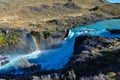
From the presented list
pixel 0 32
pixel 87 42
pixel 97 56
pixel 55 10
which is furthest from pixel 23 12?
pixel 97 56

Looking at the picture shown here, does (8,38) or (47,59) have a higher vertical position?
(8,38)

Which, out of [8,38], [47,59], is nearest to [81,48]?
[47,59]

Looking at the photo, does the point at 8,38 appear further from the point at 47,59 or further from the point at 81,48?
the point at 81,48

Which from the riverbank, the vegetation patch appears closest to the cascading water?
the riverbank

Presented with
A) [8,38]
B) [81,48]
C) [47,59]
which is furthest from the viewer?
[8,38]

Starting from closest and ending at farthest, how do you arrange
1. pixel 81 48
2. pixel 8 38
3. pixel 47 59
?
pixel 81 48 → pixel 47 59 → pixel 8 38

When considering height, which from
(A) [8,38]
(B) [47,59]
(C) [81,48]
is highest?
(C) [81,48]

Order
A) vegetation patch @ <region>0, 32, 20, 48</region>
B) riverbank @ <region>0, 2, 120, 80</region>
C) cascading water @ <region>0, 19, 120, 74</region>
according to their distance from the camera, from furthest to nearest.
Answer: vegetation patch @ <region>0, 32, 20, 48</region> → cascading water @ <region>0, 19, 120, 74</region> → riverbank @ <region>0, 2, 120, 80</region>

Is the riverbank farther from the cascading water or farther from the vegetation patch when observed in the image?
the cascading water

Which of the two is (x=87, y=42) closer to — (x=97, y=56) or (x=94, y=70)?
(x=97, y=56)

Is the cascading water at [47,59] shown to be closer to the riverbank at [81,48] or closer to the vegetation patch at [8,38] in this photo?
the riverbank at [81,48]

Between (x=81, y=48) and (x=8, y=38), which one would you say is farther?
(x=8, y=38)
